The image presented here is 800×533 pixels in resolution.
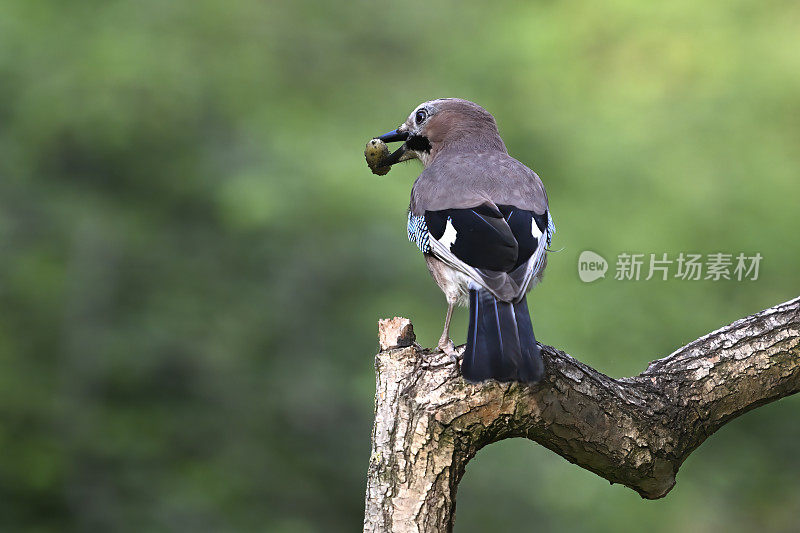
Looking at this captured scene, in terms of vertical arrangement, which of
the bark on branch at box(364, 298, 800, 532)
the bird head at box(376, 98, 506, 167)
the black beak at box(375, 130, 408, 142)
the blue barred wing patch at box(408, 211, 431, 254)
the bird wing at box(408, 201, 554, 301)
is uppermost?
the black beak at box(375, 130, 408, 142)

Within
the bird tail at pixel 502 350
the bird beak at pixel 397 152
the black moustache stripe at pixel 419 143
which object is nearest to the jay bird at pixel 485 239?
the bird tail at pixel 502 350

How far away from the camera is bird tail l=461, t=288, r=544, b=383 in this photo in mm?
2812

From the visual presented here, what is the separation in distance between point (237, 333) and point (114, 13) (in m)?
2.69

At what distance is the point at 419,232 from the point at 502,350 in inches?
36.4

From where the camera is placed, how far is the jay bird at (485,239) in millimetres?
2855

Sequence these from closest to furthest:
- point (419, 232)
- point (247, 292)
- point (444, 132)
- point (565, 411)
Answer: point (565, 411) → point (419, 232) → point (444, 132) → point (247, 292)

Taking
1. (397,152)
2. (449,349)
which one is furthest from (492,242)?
(397,152)

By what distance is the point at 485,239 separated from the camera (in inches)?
129

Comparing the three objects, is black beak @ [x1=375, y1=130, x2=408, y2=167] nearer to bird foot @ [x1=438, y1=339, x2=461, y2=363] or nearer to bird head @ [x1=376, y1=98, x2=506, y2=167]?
bird head @ [x1=376, y1=98, x2=506, y2=167]

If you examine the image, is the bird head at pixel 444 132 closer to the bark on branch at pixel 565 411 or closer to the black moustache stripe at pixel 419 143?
the black moustache stripe at pixel 419 143

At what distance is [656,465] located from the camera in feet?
10.9

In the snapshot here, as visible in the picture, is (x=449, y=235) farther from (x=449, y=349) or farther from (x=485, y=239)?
(x=449, y=349)

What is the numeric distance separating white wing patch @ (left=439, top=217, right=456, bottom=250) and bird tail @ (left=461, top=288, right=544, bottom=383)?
415 millimetres

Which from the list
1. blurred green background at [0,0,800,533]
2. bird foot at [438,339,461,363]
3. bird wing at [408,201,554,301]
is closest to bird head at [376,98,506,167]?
bird wing at [408,201,554,301]
